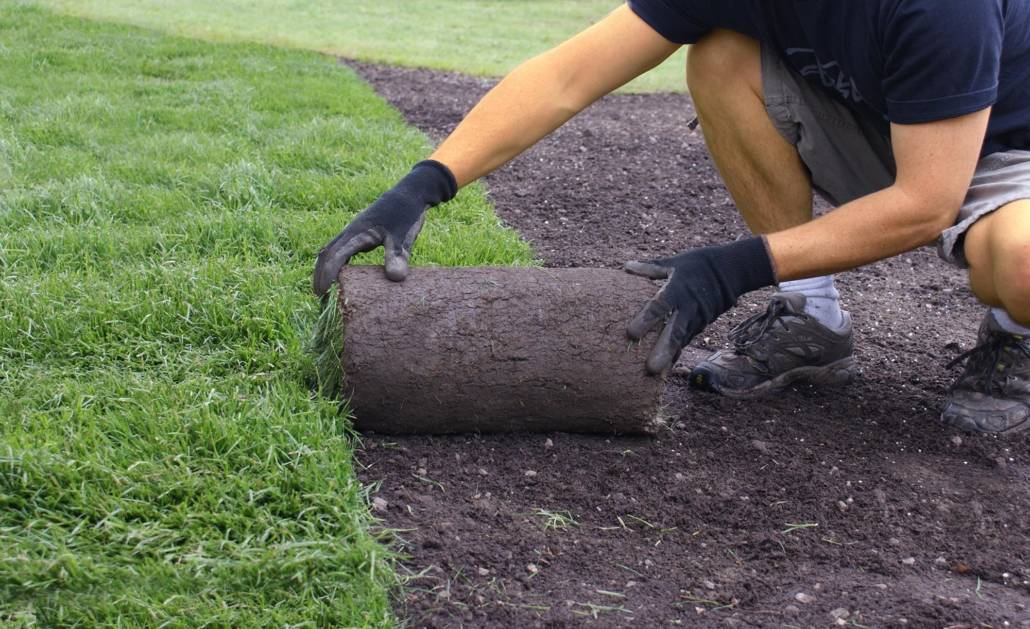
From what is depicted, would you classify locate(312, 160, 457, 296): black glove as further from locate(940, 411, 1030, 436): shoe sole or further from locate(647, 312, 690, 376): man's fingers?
locate(940, 411, 1030, 436): shoe sole

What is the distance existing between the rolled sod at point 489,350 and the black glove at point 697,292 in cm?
4

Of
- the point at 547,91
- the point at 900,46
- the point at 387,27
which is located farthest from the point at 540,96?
the point at 387,27

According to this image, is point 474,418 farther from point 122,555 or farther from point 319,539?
point 122,555

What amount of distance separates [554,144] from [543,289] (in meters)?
3.45

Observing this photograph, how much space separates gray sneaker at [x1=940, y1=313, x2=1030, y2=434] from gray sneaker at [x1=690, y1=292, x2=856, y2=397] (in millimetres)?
364

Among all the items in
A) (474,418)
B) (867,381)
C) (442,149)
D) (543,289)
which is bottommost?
(867,381)

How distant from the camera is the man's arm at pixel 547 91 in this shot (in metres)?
2.85

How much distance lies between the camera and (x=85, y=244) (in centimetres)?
349

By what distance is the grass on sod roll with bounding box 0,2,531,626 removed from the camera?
197 centimetres

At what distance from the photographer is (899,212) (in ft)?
8.39

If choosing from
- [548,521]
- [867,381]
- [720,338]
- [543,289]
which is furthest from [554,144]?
[548,521]

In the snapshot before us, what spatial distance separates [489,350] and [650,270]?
47 centimetres

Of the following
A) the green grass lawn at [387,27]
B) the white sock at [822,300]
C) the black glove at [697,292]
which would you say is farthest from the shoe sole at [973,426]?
the green grass lawn at [387,27]

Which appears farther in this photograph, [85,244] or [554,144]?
[554,144]
